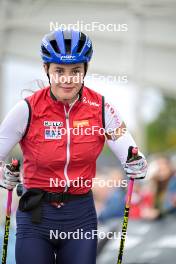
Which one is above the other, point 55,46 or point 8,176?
point 55,46

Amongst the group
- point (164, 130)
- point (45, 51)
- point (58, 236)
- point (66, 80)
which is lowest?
point (164, 130)

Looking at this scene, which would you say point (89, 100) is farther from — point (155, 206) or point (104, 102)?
point (155, 206)

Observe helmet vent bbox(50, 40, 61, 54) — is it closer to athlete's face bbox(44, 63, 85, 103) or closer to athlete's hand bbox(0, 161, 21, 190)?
athlete's face bbox(44, 63, 85, 103)

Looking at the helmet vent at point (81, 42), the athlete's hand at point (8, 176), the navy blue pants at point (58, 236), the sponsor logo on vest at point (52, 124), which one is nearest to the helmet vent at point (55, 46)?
the helmet vent at point (81, 42)

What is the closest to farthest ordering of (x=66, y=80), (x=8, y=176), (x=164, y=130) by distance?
(x=66, y=80), (x=8, y=176), (x=164, y=130)

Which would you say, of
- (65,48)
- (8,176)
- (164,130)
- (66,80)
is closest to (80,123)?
(66,80)

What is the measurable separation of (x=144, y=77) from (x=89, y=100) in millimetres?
15713

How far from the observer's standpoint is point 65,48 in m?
4.44

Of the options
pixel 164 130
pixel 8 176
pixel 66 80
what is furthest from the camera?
pixel 164 130

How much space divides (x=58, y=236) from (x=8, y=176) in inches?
21.2

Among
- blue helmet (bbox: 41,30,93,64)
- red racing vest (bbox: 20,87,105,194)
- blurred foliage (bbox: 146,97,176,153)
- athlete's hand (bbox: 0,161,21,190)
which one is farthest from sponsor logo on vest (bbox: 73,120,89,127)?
blurred foliage (bbox: 146,97,176,153)

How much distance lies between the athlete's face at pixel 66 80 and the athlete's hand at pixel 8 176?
57cm

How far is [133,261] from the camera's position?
6.25 m

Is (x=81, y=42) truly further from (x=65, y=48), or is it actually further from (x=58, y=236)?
(x=58, y=236)
